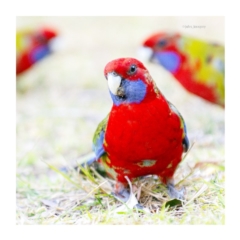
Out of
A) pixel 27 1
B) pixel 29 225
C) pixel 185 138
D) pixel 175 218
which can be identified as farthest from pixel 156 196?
pixel 27 1

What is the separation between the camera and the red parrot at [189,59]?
252 cm

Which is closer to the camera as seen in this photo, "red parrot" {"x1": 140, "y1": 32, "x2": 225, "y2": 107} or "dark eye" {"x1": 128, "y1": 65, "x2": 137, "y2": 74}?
"dark eye" {"x1": 128, "y1": 65, "x2": 137, "y2": 74}

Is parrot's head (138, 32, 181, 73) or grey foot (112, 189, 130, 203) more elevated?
parrot's head (138, 32, 181, 73)

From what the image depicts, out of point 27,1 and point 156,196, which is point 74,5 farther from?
point 156,196

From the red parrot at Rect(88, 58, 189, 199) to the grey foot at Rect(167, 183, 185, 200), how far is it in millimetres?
194

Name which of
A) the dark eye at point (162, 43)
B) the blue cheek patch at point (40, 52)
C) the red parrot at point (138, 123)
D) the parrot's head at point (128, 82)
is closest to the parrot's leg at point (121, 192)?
the red parrot at point (138, 123)

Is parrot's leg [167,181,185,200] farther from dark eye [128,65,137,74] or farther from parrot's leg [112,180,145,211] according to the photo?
dark eye [128,65,137,74]

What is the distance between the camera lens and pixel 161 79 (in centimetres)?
269

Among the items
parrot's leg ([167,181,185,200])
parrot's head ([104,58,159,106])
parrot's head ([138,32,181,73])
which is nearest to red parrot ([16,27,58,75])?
parrot's head ([138,32,181,73])

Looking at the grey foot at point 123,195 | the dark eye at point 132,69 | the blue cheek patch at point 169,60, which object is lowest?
the grey foot at point 123,195

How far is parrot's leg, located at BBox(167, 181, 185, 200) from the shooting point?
2007 mm

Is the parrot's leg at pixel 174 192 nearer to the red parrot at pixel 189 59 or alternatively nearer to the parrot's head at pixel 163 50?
the red parrot at pixel 189 59

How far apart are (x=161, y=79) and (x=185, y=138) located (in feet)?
2.64
